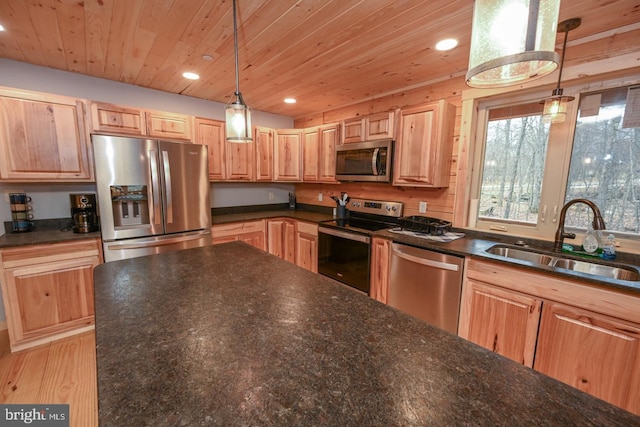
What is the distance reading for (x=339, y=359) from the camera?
0.74 metres

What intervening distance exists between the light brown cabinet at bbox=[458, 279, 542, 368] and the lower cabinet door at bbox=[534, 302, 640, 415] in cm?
5

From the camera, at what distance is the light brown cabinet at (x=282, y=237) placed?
3418mm

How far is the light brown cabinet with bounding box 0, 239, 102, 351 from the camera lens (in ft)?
6.63

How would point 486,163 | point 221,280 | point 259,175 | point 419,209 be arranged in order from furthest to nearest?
point 259,175 → point 419,209 → point 486,163 → point 221,280

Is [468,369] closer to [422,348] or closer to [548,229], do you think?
[422,348]

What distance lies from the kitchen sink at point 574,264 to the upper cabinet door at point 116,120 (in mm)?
3337

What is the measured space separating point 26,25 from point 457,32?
9.20 feet

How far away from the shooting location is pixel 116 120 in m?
2.47

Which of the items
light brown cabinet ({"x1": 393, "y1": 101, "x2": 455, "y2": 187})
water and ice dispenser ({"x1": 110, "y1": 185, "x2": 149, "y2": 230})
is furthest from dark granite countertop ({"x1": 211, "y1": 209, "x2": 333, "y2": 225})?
light brown cabinet ({"x1": 393, "y1": 101, "x2": 455, "y2": 187})

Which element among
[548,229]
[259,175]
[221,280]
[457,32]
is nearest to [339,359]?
[221,280]

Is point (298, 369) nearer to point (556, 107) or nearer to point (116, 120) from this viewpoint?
point (556, 107)

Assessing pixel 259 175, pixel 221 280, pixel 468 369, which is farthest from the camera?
pixel 259 175

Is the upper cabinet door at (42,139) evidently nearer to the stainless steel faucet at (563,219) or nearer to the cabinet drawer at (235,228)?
the cabinet drawer at (235,228)

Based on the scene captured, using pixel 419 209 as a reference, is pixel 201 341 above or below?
below
